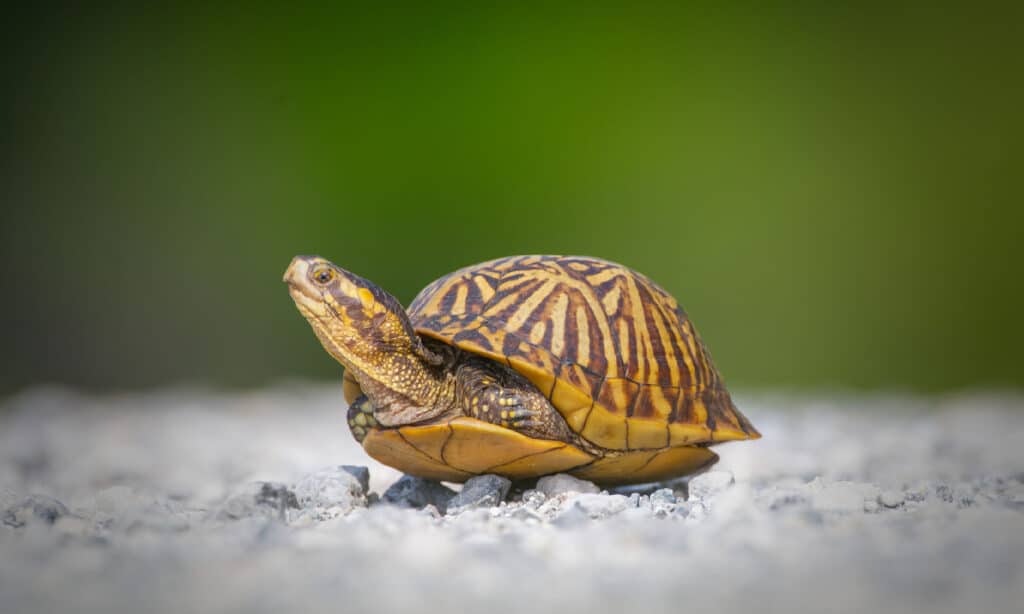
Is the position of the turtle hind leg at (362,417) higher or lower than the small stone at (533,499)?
higher

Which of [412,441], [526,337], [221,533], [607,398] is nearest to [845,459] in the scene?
[607,398]

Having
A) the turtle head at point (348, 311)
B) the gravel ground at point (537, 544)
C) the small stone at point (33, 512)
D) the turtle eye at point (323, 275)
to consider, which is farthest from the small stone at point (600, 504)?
the small stone at point (33, 512)

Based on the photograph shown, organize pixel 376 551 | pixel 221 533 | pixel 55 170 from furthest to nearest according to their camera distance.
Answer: pixel 55 170
pixel 221 533
pixel 376 551

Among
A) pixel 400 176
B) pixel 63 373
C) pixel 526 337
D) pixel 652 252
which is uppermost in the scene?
pixel 400 176

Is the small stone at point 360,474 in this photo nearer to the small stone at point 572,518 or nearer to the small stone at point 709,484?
the small stone at point 572,518

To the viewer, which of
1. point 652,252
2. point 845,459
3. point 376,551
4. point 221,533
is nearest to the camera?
point 376,551

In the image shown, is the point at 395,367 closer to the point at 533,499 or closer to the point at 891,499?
the point at 533,499

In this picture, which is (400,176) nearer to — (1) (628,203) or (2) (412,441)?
(1) (628,203)
